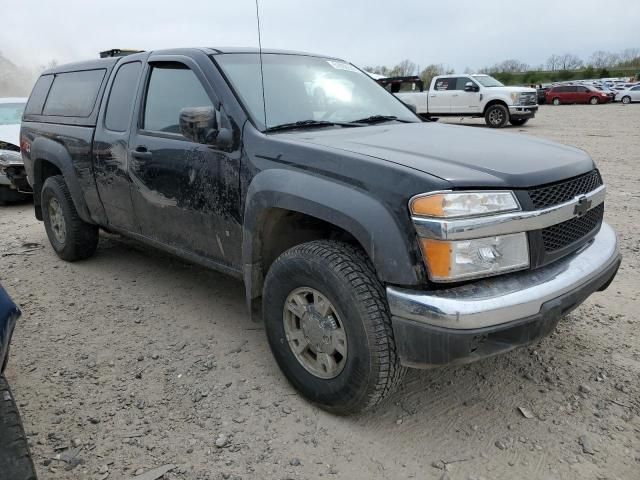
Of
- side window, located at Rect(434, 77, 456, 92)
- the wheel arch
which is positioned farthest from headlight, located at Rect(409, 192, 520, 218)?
side window, located at Rect(434, 77, 456, 92)

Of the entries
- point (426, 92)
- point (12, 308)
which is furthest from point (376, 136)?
point (426, 92)

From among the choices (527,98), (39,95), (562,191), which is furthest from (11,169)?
(527,98)

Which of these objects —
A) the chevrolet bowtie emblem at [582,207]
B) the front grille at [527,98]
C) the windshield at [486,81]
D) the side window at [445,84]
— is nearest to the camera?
the chevrolet bowtie emblem at [582,207]

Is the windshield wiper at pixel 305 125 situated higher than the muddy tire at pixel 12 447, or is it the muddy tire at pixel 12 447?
the windshield wiper at pixel 305 125

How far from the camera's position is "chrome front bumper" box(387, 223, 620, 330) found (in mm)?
2098

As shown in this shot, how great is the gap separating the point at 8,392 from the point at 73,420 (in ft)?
2.40

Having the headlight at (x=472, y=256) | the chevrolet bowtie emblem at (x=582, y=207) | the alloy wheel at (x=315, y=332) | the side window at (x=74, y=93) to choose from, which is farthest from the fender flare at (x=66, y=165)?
the chevrolet bowtie emblem at (x=582, y=207)

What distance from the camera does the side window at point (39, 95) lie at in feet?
16.6

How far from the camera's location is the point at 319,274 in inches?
97.1

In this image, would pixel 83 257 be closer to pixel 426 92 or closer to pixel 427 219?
pixel 427 219

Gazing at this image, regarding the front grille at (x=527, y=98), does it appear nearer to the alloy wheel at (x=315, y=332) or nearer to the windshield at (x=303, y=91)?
the windshield at (x=303, y=91)

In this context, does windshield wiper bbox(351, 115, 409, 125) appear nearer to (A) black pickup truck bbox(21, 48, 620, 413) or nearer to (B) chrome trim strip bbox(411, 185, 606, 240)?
(A) black pickup truck bbox(21, 48, 620, 413)

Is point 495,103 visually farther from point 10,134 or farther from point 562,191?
point 562,191

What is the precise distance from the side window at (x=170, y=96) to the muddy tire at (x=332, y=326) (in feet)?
4.11
